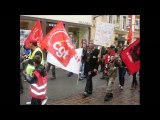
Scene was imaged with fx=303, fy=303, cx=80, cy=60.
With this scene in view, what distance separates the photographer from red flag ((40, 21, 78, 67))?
26.9ft

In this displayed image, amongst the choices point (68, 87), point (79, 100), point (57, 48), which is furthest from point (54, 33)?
point (68, 87)

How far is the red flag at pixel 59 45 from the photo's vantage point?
323 inches

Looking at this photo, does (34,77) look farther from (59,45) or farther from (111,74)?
(111,74)

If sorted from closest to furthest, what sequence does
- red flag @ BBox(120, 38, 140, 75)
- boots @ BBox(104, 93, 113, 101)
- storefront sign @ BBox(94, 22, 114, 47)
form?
red flag @ BBox(120, 38, 140, 75), boots @ BBox(104, 93, 113, 101), storefront sign @ BBox(94, 22, 114, 47)

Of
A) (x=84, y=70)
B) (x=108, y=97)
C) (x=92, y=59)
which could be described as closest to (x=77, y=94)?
(x=84, y=70)

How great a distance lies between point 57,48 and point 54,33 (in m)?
0.46

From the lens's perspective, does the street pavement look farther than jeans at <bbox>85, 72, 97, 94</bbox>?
No

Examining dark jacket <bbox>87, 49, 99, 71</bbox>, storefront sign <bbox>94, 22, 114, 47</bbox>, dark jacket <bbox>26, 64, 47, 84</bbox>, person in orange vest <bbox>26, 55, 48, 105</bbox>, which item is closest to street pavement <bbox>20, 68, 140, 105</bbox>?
dark jacket <bbox>87, 49, 99, 71</bbox>

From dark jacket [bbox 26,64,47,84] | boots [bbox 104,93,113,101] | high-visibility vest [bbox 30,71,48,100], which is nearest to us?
dark jacket [bbox 26,64,47,84]

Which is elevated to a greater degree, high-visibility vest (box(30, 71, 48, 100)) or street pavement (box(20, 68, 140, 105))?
high-visibility vest (box(30, 71, 48, 100))

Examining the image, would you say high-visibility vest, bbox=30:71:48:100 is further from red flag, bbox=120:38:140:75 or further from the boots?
red flag, bbox=120:38:140:75

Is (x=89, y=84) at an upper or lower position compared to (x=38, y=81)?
lower

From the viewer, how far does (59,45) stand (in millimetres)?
8289

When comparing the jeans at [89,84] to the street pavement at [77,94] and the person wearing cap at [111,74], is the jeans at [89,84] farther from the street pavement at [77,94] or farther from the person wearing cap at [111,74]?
the person wearing cap at [111,74]
